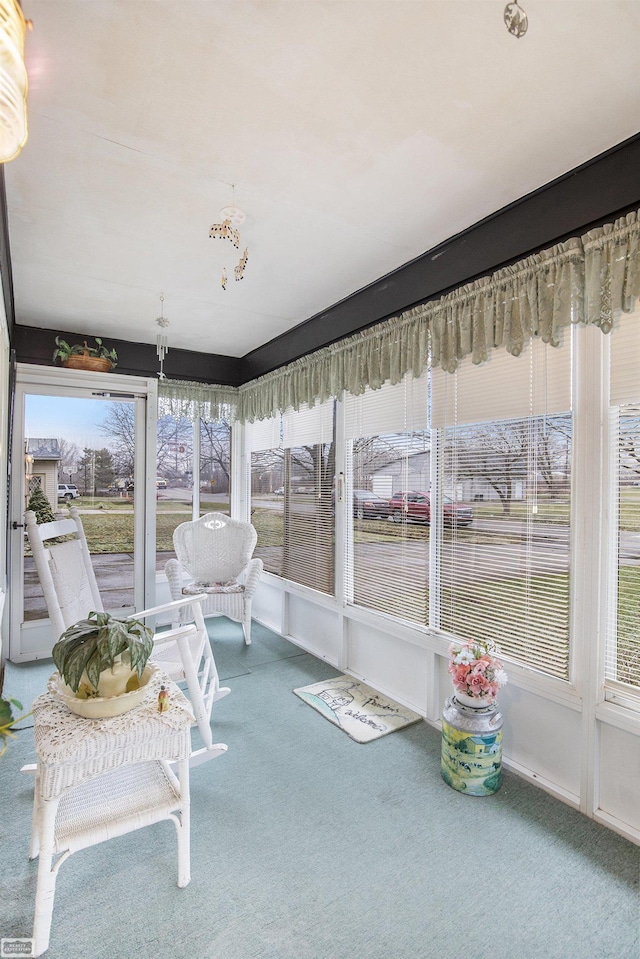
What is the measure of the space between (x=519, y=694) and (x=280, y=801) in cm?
116

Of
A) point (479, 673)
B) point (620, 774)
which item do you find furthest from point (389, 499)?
point (620, 774)

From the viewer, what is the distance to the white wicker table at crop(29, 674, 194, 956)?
1371 millimetres

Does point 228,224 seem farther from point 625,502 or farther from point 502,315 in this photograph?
point 625,502

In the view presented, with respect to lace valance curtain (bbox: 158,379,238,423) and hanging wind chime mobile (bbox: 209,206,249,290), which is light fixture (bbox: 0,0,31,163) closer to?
hanging wind chime mobile (bbox: 209,206,249,290)

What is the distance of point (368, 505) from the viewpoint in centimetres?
327

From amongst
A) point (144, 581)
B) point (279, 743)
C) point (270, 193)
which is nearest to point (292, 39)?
point (270, 193)

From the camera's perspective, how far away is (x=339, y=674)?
3387 mm

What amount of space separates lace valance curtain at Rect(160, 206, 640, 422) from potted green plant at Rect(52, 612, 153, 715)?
1951 mm

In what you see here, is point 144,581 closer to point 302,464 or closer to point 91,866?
point 302,464

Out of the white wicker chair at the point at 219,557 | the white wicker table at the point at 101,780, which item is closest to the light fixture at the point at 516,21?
the white wicker table at the point at 101,780

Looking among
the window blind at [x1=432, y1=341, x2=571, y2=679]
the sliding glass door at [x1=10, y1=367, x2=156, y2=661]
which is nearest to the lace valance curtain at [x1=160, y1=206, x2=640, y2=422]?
the window blind at [x1=432, y1=341, x2=571, y2=679]

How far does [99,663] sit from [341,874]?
43.8 inches

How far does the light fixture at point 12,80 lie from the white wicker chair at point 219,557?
11.0 ft

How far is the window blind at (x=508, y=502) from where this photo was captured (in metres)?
2.12
